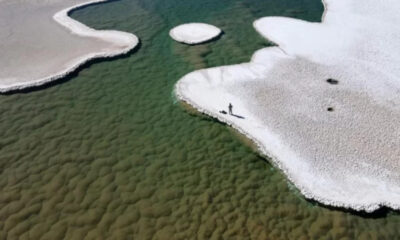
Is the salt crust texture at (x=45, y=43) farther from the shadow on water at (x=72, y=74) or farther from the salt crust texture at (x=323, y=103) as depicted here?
the salt crust texture at (x=323, y=103)

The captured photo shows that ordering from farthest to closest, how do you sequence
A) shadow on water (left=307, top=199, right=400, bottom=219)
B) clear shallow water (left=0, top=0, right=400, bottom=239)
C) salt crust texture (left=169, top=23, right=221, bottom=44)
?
salt crust texture (left=169, top=23, right=221, bottom=44) → shadow on water (left=307, top=199, right=400, bottom=219) → clear shallow water (left=0, top=0, right=400, bottom=239)

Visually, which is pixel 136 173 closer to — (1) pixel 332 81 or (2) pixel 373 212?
(2) pixel 373 212

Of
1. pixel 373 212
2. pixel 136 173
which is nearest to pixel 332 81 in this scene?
pixel 373 212

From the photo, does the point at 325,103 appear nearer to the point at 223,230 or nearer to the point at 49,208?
the point at 223,230

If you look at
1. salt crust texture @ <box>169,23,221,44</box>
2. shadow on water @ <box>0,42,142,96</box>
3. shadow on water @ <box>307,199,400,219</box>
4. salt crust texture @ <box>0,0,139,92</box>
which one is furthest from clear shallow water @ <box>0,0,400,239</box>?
salt crust texture @ <box>169,23,221,44</box>

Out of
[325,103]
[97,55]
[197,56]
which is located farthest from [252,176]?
[97,55]

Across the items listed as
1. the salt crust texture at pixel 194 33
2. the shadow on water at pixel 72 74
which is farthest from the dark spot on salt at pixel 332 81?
the shadow on water at pixel 72 74

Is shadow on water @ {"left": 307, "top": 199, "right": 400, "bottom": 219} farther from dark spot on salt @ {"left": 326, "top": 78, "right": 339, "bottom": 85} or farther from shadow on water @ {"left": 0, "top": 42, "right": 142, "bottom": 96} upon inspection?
shadow on water @ {"left": 0, "top": 42, "right": 142, "bottom": 96}
